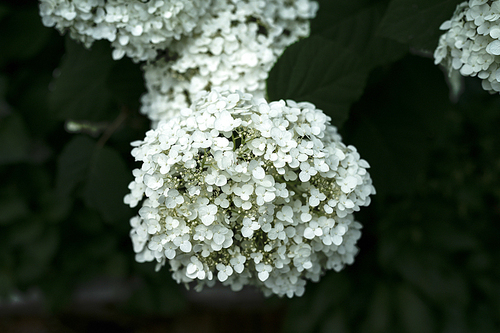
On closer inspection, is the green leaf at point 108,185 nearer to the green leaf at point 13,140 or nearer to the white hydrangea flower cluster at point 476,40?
the green leaf at point 13,140

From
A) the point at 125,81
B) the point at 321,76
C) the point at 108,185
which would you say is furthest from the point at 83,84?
the point at 321,76

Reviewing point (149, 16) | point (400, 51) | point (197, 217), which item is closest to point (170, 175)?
point (197, 217)

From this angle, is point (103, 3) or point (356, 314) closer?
point (103, 3)

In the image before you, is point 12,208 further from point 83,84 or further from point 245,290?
point 245,290

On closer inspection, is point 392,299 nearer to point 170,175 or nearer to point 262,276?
point 262,276

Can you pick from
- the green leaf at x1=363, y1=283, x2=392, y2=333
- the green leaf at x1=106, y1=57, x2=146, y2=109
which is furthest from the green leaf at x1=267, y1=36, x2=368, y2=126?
the green leaf at x1=363, y1=283, x2=392, y2=333

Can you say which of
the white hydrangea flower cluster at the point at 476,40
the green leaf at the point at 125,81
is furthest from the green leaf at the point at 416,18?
the green leaf at the point at 125,81

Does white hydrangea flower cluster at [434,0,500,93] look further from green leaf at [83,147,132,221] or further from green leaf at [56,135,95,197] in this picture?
green leaf at [56,135,95,197]
